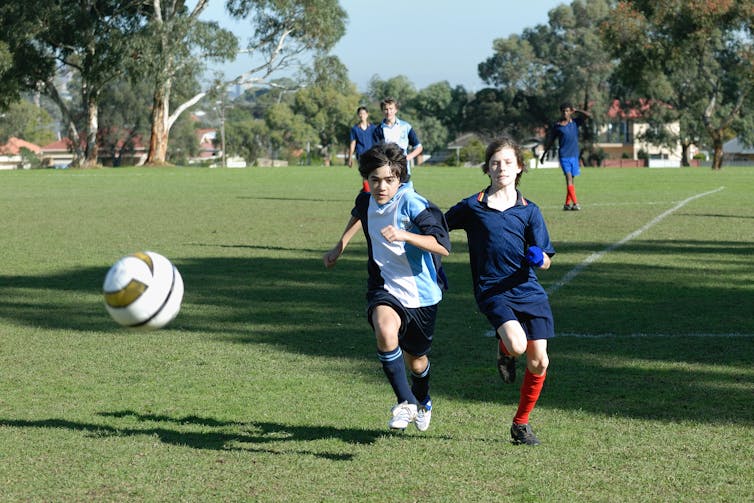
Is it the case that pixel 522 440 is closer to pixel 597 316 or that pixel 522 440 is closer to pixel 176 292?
pixel 176 292

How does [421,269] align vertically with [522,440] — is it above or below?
above

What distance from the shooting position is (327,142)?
117188 mm

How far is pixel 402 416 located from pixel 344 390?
3.64ft

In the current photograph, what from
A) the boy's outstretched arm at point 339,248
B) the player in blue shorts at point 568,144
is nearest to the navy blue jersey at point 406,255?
the boy's outstretched arm at point 339,248

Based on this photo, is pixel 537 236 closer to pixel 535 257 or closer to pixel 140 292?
pixel 535 257

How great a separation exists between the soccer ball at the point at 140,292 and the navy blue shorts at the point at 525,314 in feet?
4.96

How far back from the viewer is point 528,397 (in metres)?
5.29

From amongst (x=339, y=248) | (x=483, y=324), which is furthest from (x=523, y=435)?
(x=483, y=324)

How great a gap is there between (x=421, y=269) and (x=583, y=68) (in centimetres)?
9045

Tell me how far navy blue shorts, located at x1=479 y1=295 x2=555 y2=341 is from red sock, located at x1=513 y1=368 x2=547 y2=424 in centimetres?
19

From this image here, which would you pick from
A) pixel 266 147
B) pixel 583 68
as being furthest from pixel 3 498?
pixel 266 147

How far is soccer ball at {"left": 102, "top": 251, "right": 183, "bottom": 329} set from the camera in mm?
4918

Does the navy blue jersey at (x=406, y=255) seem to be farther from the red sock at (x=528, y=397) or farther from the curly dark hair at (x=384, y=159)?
the red sock at (x=528, y=397)

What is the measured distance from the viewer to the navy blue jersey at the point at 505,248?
17.7ft
